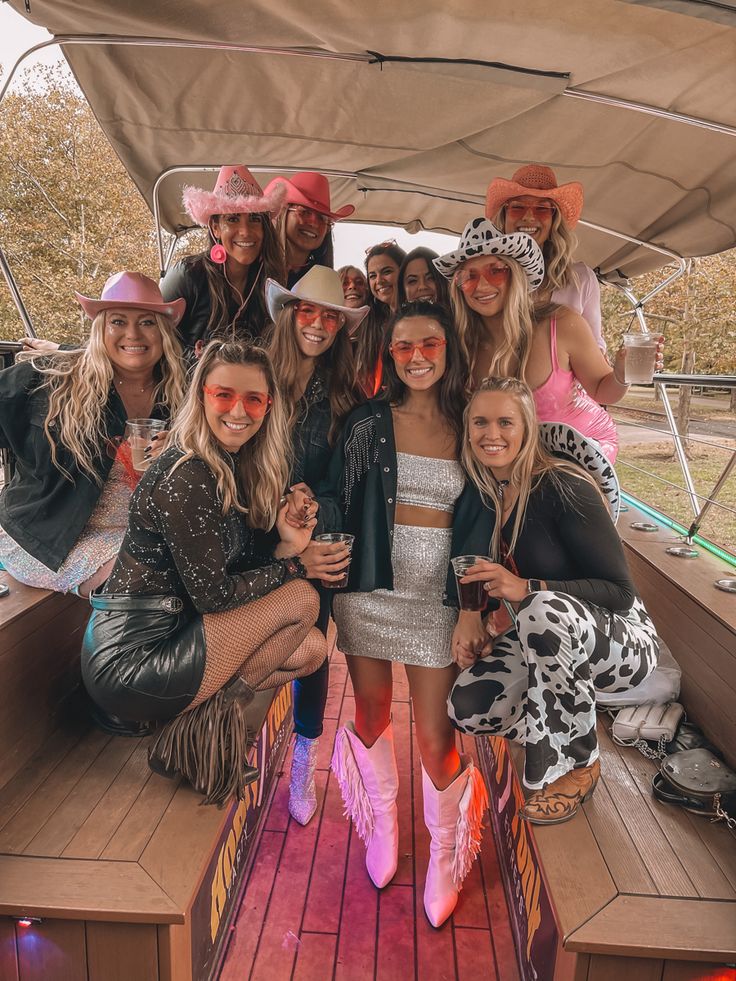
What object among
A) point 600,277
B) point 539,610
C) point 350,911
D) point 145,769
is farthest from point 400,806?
point 600,277

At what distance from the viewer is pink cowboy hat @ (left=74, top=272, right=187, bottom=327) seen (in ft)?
8.03

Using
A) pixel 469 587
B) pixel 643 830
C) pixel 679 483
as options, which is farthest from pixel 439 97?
pixel 679 483

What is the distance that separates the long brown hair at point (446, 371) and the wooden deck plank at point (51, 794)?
161cm

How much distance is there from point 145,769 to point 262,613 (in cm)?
65

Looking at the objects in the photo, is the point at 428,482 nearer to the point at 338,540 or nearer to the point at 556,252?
the point at 338,540

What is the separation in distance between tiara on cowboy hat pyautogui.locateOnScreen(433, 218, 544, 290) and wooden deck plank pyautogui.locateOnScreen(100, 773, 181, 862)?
2.05 meters

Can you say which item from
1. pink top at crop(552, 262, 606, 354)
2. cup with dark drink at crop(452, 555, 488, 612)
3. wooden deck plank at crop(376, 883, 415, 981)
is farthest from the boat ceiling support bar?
wooden deck plank at crop(376, 883, 415, 981)

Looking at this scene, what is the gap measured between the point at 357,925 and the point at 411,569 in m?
1.18

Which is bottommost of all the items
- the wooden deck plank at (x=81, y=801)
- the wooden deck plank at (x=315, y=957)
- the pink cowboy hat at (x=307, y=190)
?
the wooden deck plank at (x=315, y=957)

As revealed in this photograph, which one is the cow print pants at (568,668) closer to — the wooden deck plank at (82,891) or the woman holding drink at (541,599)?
the woman holding drink at (541,599)

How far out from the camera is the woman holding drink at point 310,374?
2500 mm

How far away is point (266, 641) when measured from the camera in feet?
7.55

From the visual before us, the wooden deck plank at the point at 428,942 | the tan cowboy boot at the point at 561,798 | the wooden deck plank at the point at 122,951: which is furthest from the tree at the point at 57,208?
the tan cowboy boot at the point at 561,798

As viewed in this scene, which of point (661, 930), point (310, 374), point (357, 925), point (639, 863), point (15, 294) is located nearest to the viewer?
point (661, 930)
